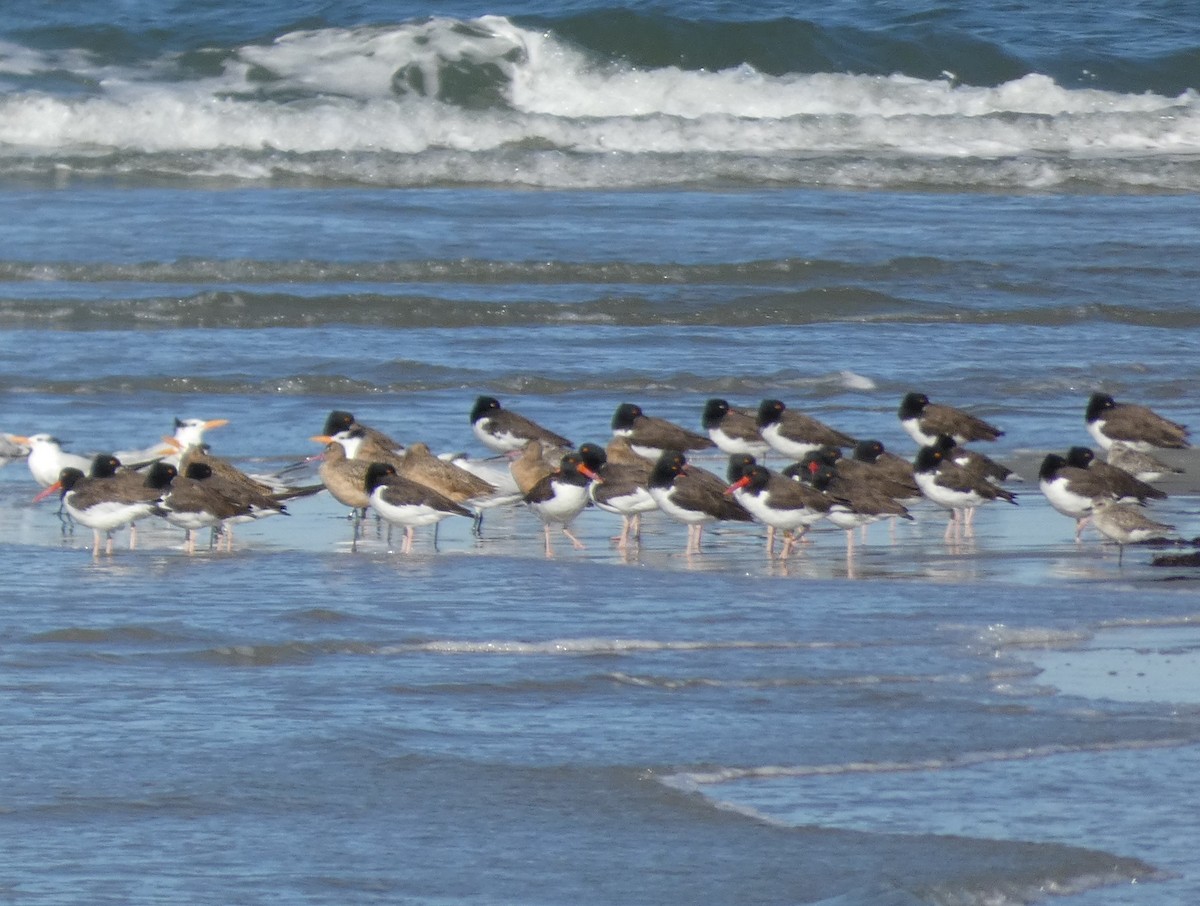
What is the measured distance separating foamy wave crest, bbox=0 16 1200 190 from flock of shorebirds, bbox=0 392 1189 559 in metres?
11.9

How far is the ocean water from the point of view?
195 inches

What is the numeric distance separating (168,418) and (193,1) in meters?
19.2

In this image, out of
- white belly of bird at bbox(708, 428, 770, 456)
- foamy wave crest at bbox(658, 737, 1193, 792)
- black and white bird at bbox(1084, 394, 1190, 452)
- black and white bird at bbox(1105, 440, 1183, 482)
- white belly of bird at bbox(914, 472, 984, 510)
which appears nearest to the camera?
foamy wave crest at bbox(658, 737, 1193, 792)

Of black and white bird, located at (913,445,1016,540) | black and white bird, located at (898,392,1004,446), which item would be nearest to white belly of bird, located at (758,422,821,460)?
black and white bird, located at (898,392,1004,446)

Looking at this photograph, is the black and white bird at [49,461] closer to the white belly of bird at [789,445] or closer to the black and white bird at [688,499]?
the black and white bird at [688,499]

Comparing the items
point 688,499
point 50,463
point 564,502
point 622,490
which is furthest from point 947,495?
point 50,463

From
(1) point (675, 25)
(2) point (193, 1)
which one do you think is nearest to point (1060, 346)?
(1) point (675, 25)

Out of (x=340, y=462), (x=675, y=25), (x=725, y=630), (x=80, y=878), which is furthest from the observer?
(x=675, y=25)

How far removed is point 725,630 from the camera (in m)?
7.03

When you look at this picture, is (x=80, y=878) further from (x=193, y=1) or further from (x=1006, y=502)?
(x=193, y=1)

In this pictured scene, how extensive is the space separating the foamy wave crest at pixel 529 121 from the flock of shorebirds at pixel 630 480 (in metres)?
11.9

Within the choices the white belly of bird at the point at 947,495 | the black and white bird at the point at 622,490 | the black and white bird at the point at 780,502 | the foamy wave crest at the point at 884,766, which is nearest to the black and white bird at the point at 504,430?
the black and white bird at the point at 622,490

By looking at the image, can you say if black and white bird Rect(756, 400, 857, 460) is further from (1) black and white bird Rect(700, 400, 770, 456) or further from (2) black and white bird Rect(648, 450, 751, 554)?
(2) black and white bird Rect(648, 450, 751, 554)

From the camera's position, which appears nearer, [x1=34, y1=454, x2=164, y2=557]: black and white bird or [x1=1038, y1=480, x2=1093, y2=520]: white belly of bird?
[x1=34, y1=454, x2=164, y2=557]: black and white bird
